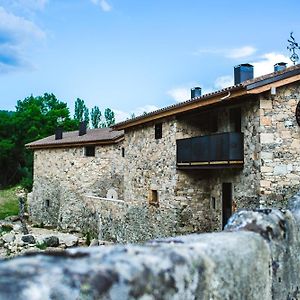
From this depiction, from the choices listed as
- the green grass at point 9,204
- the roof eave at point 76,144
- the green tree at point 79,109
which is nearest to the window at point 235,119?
the roof eave at point 76,144

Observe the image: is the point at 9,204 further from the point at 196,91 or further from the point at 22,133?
the point at 196,91

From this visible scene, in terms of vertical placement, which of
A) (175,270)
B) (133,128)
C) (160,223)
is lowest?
(160,223)

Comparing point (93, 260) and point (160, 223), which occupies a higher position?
point (93, 260)

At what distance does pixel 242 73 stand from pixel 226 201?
4.74 m

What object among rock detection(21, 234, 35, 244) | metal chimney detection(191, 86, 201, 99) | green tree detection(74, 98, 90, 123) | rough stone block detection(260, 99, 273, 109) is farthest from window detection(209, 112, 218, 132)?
green tree detection(74, 98, 90, 123)

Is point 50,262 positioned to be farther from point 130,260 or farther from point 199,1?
point 199,1

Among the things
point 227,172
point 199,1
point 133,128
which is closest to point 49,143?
point 133,128

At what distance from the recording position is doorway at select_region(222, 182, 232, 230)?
13617mm

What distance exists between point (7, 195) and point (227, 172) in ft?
91.2

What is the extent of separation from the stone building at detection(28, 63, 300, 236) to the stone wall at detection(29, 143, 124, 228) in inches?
126

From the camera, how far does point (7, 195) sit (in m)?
37.4

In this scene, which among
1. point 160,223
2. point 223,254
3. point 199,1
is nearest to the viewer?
point 223,254

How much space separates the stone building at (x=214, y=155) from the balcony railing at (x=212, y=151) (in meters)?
0.03

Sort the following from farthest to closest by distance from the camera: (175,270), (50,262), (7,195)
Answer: (7,195)
(175,270)
(50,262)
